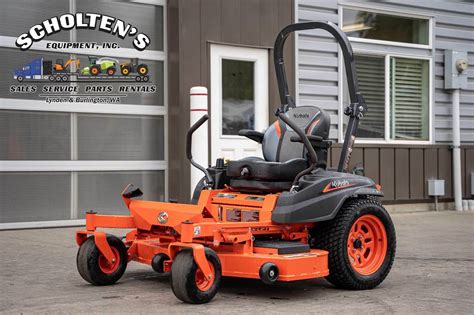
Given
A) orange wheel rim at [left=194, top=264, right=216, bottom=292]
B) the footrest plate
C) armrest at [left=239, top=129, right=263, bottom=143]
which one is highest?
armrest at [left=239, top=129, right=263, bottom=143]

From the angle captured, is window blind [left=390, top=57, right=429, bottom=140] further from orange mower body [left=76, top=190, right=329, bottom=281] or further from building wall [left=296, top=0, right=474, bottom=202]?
orange mower body [left=76, top=190, right=329, bottom=281]

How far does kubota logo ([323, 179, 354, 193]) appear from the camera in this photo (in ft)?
21.9

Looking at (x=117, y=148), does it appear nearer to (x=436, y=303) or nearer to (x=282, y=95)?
(x=282, y=95)

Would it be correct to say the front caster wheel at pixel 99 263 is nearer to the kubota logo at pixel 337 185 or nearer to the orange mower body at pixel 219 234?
the orange mower body at pixel 219 234

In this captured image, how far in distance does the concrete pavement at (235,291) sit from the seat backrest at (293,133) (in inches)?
47.1

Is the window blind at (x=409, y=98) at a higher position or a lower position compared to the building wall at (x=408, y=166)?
higher

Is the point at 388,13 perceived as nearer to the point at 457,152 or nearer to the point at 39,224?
the point at 457,152

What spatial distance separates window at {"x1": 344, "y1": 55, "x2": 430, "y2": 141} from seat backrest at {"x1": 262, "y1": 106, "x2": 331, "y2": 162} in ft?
20.2

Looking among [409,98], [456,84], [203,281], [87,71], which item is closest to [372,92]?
[409,98]

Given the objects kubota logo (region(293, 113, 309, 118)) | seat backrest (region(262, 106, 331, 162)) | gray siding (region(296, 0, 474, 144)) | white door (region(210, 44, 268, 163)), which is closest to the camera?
seat backrest (region(262, 106, 331, 162))

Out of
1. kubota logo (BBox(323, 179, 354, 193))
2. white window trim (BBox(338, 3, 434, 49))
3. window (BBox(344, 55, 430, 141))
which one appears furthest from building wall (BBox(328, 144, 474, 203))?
kubota logo (BBox(323, 179, 354, 193))

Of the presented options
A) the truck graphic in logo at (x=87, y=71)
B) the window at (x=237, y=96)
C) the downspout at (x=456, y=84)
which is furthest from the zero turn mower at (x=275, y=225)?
the downspout at (x=456, y=84)

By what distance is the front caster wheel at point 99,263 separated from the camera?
6.68 meters

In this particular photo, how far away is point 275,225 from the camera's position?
6574 millimetres
